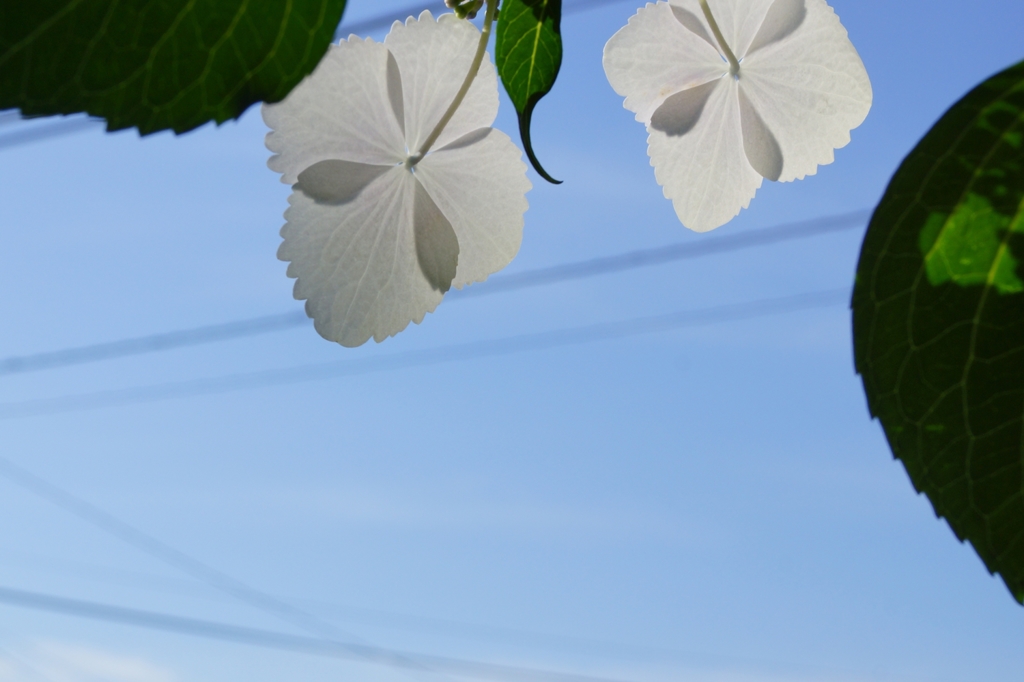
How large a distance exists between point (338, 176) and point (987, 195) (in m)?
0.16

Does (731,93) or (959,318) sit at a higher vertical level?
(731,93)

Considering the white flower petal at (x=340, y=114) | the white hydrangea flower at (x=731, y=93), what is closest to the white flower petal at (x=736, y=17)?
the white hydrangea flower at (x=731, y=93)

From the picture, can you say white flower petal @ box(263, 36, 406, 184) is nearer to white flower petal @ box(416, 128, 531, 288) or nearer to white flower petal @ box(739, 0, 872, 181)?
white flower petal @ box(416, 128, 531, 288)

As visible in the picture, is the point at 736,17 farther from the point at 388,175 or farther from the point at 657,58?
the point at 388,175

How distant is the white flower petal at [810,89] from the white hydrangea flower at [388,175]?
94mm

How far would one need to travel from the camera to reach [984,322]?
182 millimetres

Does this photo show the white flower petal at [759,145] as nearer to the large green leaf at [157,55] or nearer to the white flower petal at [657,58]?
the white flower petal at [657,58]

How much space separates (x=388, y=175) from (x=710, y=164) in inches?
4.5

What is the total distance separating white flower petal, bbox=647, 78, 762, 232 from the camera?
31 centimetres

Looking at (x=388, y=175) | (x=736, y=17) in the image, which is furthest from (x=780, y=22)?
(x=388, y=175)

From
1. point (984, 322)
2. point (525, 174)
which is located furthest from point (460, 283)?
point (984, 322)

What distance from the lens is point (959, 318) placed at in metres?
0.18

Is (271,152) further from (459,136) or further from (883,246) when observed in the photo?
(883,246)

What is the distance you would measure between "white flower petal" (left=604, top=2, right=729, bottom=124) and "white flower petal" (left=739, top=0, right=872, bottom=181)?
0.01 meters
